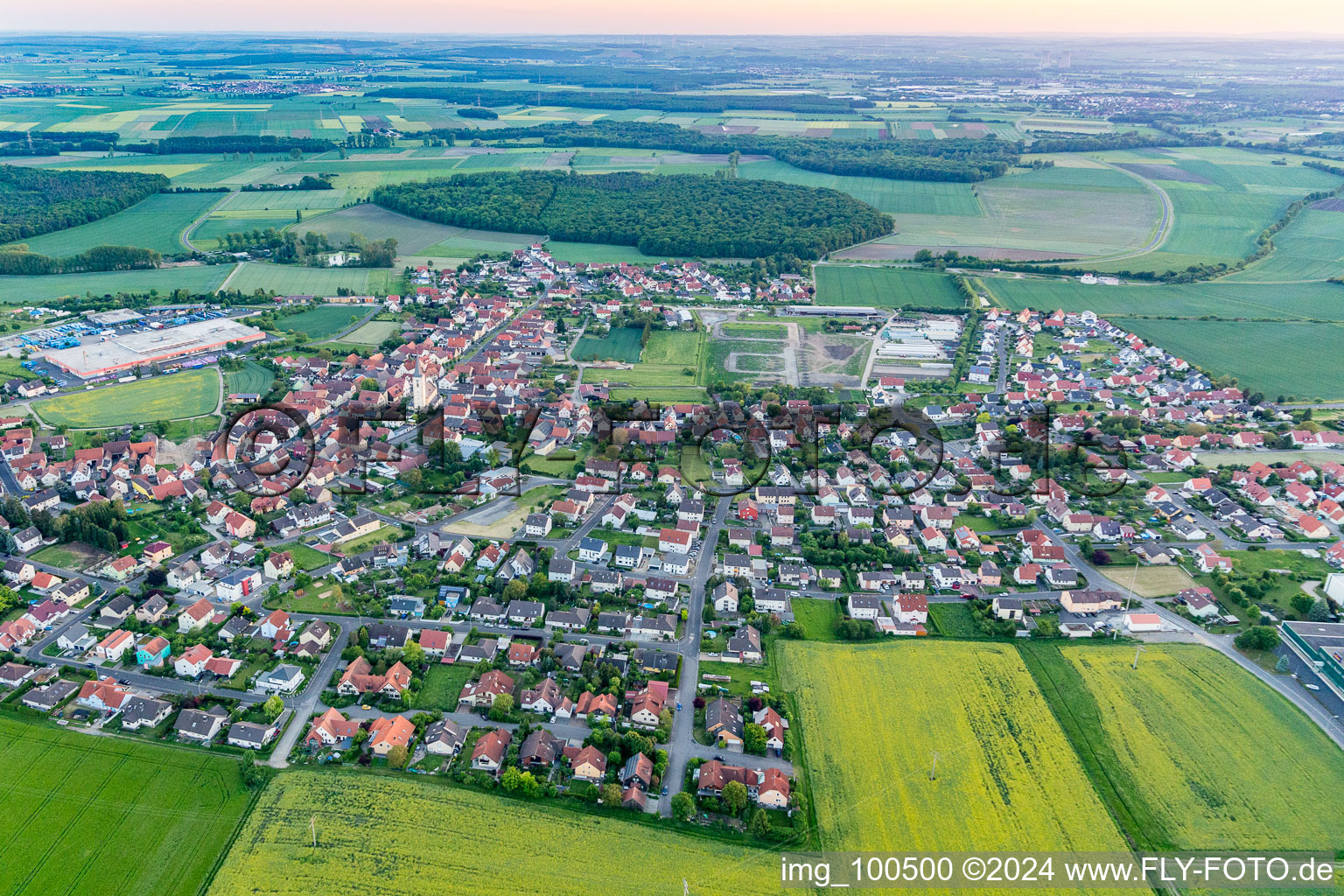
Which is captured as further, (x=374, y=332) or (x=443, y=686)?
(x=374, y=332)

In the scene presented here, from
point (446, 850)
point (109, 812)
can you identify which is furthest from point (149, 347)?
point (446, 850)

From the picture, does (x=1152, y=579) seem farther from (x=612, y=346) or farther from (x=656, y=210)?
(x=656, y=210)

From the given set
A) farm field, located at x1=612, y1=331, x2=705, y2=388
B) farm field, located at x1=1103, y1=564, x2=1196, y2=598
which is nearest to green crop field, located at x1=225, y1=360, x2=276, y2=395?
farm field, located at x1=612, y1=331, x2=705, y2=388

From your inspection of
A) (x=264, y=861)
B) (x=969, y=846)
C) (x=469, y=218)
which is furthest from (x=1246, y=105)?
(x=264, y=861)

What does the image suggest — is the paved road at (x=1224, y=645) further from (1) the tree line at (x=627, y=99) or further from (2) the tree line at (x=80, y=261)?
(1) the tree line at (x=627, y=99)

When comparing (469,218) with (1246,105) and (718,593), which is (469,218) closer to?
(718,593)

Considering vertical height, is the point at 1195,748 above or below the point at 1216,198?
below
